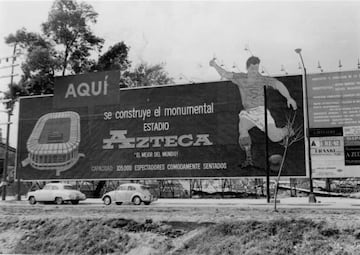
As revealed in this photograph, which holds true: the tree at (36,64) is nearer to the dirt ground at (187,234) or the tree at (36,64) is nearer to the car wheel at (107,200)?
the car wheel at (107,200)

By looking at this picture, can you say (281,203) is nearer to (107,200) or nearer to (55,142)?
(107,200)

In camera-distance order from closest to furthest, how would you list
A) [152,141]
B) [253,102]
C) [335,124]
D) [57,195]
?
[57,195]
[335,124]
[253,102]
[152,141]

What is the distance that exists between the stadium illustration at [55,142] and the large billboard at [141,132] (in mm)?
82

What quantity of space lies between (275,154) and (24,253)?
19712 mm

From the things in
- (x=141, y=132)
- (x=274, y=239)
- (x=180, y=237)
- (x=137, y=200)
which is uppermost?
(x=141, y=132)

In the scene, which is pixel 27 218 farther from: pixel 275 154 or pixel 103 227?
pixel 275 154

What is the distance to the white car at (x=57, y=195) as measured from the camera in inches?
1029

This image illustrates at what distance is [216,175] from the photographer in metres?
30.4

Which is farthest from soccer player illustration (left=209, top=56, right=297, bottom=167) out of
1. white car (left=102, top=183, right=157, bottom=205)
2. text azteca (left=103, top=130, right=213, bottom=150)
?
white car (left=102, top=183, right=157, bottom=205)

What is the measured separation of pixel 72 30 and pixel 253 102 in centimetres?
1986

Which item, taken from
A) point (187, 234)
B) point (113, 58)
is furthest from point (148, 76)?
point (187, 234)

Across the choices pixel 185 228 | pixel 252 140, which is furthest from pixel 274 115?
pixel 185 228

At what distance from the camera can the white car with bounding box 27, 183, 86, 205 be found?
26.1 metres

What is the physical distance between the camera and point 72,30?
40.2m
